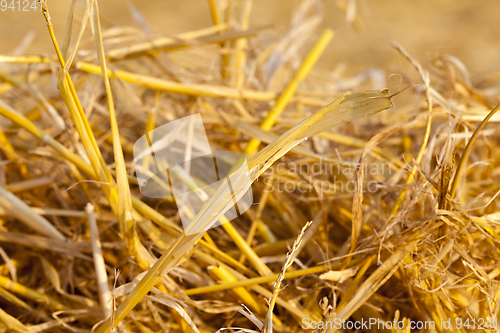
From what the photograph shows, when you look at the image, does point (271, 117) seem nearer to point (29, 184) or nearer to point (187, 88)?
point (187, 88)

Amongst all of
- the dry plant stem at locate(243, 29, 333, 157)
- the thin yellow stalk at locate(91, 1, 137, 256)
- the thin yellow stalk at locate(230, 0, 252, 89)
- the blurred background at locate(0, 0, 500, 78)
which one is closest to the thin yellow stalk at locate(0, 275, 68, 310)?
the thin yellow stalk at locate(91, 1, 137, 256)

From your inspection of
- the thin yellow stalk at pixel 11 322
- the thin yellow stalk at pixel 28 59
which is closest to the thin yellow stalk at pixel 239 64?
the thin yellow stalk at pixel 28 59

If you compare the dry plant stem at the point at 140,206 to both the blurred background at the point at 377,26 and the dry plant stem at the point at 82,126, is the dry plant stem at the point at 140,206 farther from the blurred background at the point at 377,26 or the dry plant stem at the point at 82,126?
the blurred background at the point at 377,26

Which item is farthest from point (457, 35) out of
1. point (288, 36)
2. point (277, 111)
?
point (277, 111)

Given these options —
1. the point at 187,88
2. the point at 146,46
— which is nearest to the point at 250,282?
the point at 187,88

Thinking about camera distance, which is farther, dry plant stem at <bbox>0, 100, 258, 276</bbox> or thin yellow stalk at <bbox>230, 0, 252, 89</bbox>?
thin yellow stalk at <bbox>230, 0, 252, 89</bbox>

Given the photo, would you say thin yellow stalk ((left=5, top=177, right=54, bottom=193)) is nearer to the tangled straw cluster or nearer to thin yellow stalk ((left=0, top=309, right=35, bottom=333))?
the tangled straw cluster
